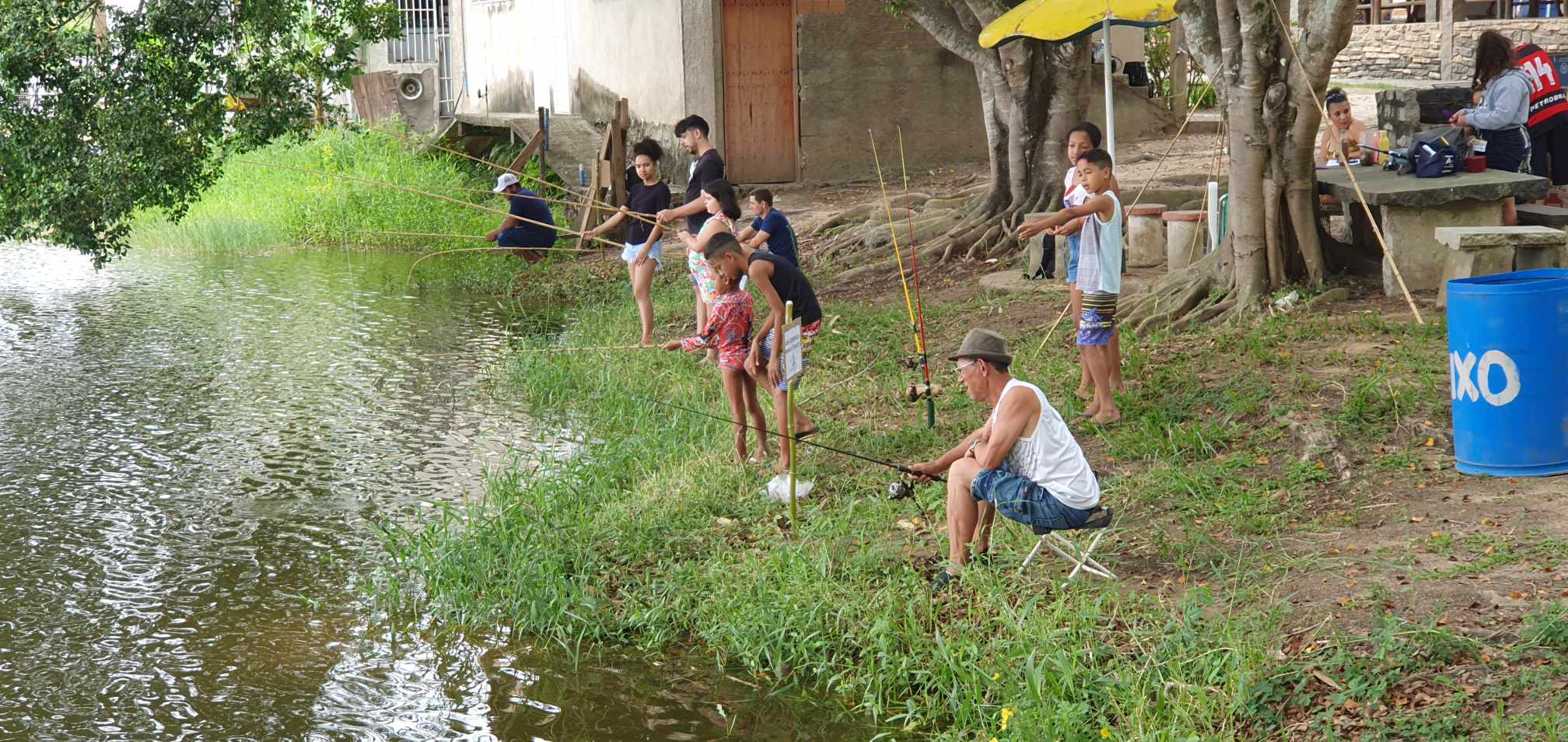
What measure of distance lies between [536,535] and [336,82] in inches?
216

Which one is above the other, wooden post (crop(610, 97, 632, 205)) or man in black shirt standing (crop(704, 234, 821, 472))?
wooden post (crop(610, 97, 632, 205))

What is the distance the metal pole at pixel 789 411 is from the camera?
645 cm

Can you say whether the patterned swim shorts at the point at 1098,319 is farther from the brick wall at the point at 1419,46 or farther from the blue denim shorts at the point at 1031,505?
Result: the brick wall at the point at 1419,46

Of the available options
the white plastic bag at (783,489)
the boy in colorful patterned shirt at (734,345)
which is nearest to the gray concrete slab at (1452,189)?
the boy in colorful patterned shirt at (734,345)

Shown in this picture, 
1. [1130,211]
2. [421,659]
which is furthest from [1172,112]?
[421,659]

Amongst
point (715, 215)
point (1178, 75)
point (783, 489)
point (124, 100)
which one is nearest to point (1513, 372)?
point (783, 489)

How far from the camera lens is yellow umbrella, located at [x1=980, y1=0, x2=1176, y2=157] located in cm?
1066

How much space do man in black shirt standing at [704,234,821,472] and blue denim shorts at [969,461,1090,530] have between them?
1703 mm

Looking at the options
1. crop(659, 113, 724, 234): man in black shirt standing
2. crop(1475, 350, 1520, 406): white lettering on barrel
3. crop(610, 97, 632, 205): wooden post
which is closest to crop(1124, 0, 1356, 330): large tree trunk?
crop(659, 113, 724, 234): man in black shirt standing

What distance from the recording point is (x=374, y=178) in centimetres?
1969

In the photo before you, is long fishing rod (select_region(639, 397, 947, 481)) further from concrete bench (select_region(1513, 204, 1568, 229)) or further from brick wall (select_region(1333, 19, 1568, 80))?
brick wall (select_region(1333, 19, 1568, 80))

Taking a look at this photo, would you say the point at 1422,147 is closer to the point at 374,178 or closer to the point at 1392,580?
the point at 1392,580

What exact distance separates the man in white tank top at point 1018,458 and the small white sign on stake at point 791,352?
Answer: 117cm

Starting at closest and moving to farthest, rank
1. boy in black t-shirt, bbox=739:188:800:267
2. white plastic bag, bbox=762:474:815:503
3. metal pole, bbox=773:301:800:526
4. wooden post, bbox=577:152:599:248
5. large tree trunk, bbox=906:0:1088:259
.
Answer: metal pole, bbox=773:301:800:526, white plastic bag, bbox=762:474:815:503, boy in black t-shirt, bbox=739:188:800:267, large tree trunk, bbox=906:0:1088:259, wooden post, bbox=577:152:599:248
